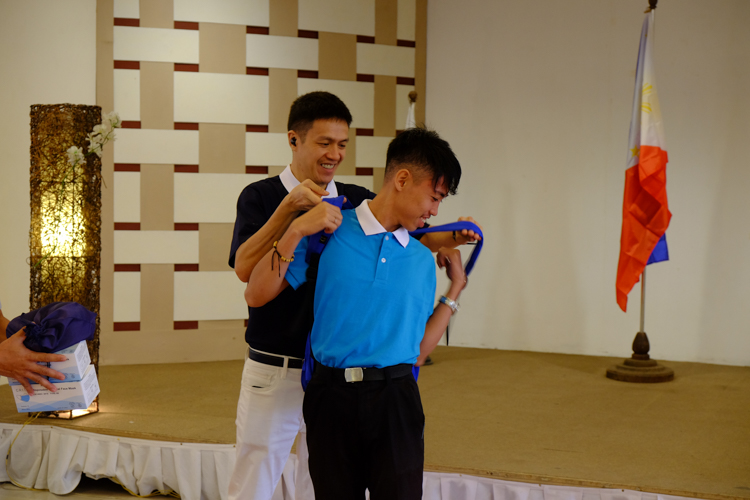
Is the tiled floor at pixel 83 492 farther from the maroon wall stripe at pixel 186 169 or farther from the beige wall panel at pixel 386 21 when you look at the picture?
the beige wall panel at pixel 386 21

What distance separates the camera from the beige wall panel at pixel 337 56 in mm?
5484

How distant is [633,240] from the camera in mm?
4703

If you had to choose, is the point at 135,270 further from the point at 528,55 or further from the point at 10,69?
the point at 528,55

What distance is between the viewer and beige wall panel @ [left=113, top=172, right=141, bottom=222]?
511cm

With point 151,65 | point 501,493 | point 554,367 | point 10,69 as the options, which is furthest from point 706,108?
point 10,69

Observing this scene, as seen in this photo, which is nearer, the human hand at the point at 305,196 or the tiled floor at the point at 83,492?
the human hand at the point at 305,196

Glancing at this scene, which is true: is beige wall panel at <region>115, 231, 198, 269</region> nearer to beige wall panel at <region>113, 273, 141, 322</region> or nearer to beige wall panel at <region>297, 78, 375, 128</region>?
beige wall panel at <region>113, 273, 141, 322</region>

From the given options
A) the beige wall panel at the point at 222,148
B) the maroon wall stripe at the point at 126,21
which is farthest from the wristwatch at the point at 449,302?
the maroon wall stripe at the point at 126,21

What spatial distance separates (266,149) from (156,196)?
93cm

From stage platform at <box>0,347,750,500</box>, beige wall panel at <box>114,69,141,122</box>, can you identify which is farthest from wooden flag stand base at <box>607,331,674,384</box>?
beige wall panel at <box>114,69,141,122</box>

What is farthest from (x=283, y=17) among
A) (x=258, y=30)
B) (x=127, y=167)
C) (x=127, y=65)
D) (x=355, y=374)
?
(x=355, y=374)

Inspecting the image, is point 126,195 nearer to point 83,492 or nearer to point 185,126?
point 185,126

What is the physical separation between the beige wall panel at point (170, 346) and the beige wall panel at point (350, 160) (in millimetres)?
1546

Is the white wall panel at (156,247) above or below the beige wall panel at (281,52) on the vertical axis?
below
